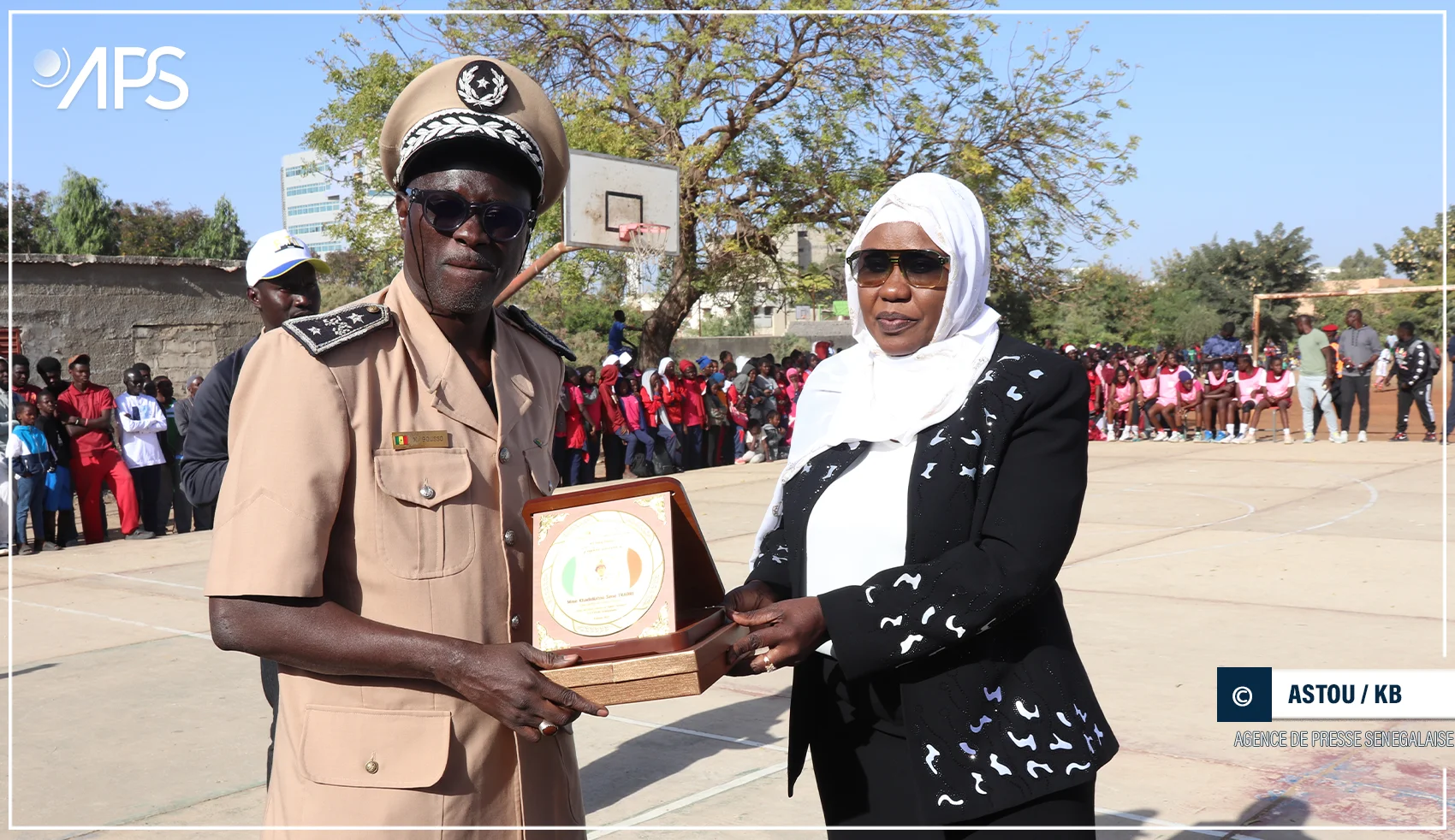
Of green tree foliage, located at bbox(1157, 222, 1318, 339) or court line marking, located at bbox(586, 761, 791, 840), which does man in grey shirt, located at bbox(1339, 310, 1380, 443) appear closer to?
court line marking, located at bbox(586, 761, 791, 840)

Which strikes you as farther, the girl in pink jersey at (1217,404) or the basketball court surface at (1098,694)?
the girl in pink jersey at (1217,404)

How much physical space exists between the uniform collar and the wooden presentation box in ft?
0.49

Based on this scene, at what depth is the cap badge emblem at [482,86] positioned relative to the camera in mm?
1811

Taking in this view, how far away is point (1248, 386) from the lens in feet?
57.9

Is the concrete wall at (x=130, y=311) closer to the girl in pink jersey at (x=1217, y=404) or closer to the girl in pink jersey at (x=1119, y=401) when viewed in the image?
the girl in pink jersey at (x=1119, y=401)

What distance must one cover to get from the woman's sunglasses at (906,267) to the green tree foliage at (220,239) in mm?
40903

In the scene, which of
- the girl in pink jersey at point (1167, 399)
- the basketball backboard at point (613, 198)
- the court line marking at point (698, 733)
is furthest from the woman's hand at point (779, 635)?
the girl in pink jersey at point (1167, 399)

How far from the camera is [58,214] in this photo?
34625mm

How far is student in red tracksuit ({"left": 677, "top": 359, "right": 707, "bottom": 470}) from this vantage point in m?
15.9

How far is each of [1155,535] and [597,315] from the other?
2976 centimetres

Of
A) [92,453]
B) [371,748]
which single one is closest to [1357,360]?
[92,453]

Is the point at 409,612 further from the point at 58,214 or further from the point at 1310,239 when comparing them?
the point at 1310,239

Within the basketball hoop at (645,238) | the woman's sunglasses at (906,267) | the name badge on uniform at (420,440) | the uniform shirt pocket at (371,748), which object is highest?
the basketball hoop at (645,238)

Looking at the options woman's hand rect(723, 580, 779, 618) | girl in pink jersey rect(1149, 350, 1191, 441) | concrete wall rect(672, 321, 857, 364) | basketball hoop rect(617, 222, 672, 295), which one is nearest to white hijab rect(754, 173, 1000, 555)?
woman's hand rect(723, 580, 779, 618)
